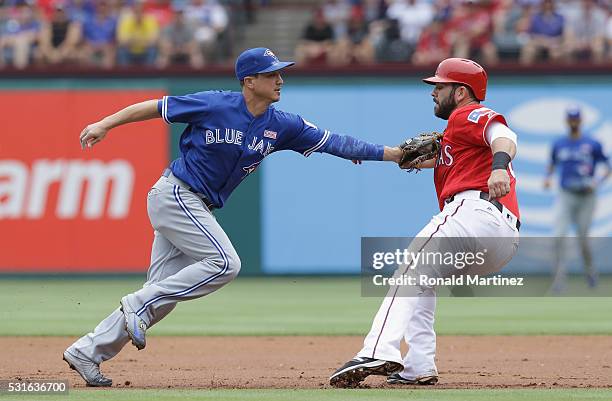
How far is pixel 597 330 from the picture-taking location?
11180mm

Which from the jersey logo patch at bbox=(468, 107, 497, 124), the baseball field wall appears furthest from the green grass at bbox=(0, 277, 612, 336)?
the jersey logo patch at bbox=(468, 107, 497, 124)

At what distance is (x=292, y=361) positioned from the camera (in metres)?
8.97

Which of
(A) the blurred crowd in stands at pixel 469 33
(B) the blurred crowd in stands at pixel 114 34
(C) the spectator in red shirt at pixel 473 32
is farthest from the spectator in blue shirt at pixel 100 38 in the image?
(C) the spectator in red shirt at pixel 473 32

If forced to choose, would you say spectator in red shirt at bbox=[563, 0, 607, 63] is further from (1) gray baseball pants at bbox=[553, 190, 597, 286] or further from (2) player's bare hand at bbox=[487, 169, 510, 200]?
(2) player's bare hand at bbox=[487, 169, 510, 200]

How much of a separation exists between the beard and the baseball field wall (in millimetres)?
9450

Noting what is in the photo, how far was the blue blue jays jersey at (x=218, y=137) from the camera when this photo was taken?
7266 mm

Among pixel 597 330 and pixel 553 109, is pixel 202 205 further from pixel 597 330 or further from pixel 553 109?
pixel 553 109

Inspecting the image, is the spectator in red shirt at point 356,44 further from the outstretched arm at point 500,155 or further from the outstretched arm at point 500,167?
the outstretched arm at point 500,167

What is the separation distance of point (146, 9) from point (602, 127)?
7509 millimetres

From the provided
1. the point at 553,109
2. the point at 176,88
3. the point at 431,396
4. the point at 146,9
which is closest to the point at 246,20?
the point at 146,9

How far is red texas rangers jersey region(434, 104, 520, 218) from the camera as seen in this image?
23.1 ft

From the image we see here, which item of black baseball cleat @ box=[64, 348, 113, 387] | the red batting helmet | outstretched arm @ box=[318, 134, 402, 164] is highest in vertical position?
the red batting helmet

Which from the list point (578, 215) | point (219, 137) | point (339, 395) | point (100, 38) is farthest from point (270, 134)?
point (100, 38)

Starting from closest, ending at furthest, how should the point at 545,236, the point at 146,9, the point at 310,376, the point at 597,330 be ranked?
the point at 310,376, the point at 597,330, the point at 545,236, the point at 146,9
